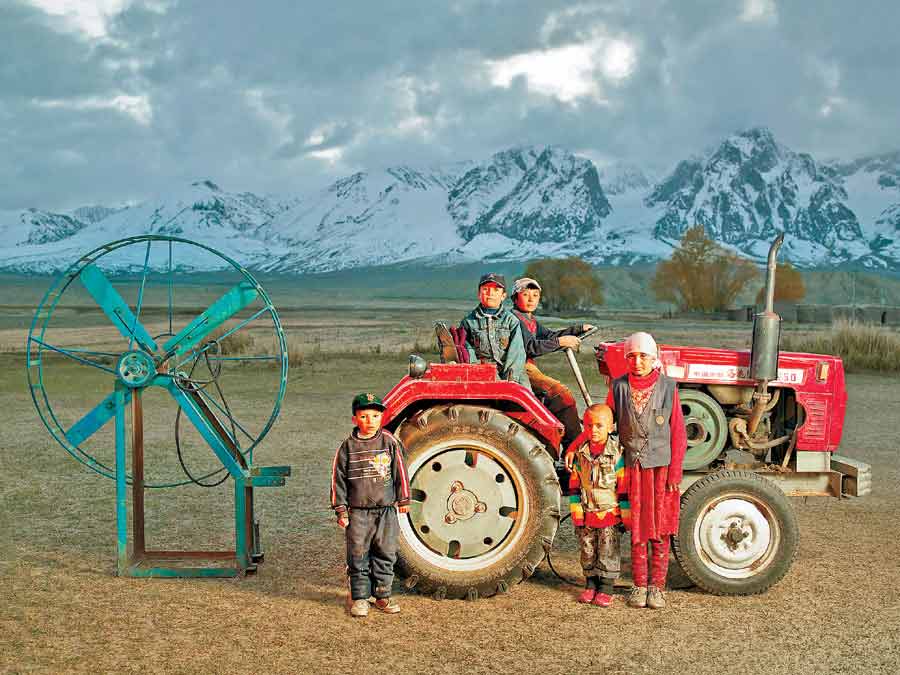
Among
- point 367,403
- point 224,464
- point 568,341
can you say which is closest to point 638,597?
point 568,341

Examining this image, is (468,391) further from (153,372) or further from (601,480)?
(153,372)

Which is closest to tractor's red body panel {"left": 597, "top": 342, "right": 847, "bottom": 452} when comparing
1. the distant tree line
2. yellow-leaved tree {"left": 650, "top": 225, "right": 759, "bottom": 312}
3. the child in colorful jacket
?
the child in colorful jacket

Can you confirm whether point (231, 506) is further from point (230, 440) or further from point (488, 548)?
point (488, 548)

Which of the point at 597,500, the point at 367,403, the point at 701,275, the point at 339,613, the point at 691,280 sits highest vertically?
the point at 701,275

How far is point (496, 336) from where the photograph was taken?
6695 millimetres

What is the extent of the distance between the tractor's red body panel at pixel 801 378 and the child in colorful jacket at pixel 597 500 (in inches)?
30.6

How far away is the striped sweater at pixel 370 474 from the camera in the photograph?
613 cm

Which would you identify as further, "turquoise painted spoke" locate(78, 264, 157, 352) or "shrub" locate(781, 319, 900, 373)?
"shrub" locate(781, 319, 900, 373)

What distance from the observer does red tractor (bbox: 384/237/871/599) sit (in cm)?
629

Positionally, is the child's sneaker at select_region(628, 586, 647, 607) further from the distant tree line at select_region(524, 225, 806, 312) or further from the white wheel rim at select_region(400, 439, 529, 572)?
the distant tree line at select_region(524, 225, 806, 312)

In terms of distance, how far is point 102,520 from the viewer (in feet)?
29.5

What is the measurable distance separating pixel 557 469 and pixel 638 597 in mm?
989

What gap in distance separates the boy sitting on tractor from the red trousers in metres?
0.87

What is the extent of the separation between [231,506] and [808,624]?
5.44 meters
